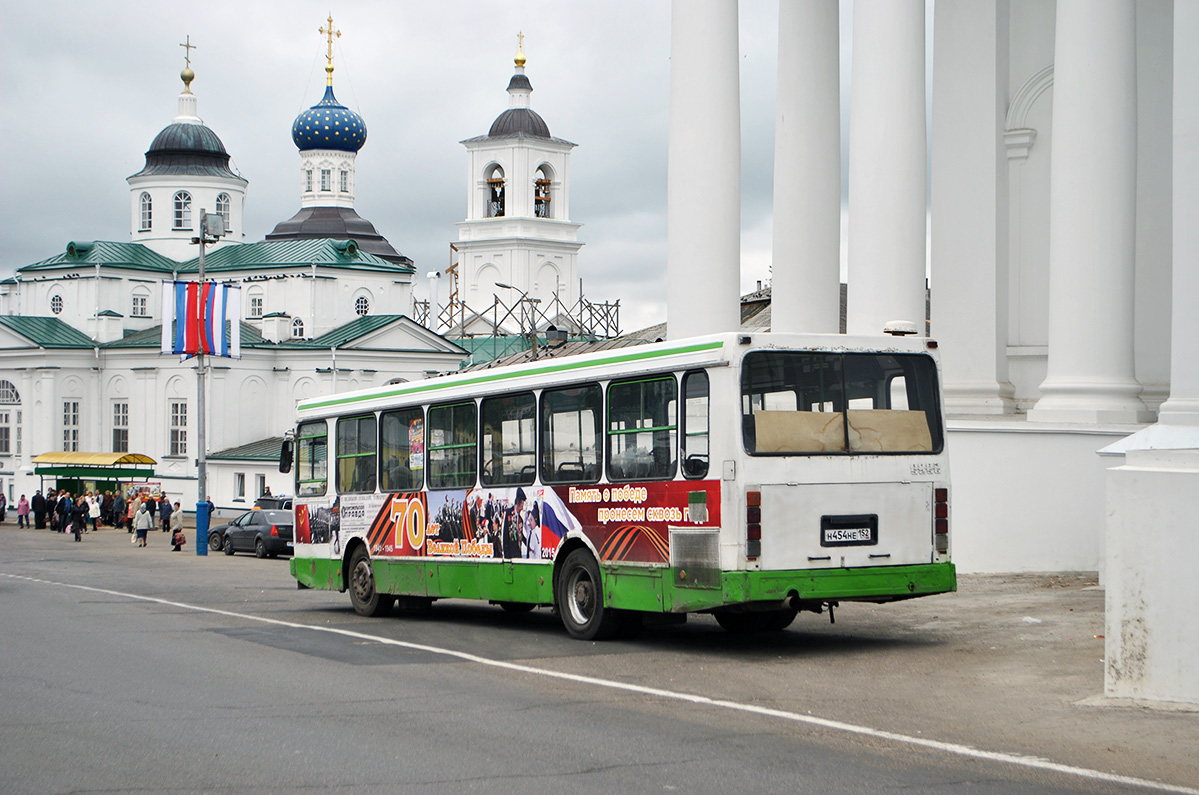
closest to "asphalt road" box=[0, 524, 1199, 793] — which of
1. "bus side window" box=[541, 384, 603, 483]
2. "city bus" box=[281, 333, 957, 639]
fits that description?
"city bus" box=[281, 333, 957, 639]

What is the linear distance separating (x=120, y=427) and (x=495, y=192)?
37.3m

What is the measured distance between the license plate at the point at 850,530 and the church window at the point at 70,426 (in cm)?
7081

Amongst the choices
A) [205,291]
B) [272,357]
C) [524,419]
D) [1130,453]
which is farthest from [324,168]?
[1130,453]

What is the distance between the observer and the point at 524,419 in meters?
15.6

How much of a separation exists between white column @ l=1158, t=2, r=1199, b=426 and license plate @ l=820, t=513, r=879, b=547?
307 centimetres

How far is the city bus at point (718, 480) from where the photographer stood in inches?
504

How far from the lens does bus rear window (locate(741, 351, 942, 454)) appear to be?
12.9 metres

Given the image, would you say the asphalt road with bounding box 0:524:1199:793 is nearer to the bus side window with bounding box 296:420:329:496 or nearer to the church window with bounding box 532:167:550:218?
the bus side window with bounding box 296:420:329:496

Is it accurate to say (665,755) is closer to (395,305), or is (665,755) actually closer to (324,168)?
(395,305)

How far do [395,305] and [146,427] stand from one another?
1552 cm

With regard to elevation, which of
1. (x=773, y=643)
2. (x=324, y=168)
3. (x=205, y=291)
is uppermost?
(x=324, y=168)

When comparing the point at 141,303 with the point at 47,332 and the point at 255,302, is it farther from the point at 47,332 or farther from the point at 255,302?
the point at 255,302

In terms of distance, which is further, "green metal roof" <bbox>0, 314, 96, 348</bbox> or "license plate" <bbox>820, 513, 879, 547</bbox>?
"green metal roof" <bbox>0, 314, 96, 348</bbox>

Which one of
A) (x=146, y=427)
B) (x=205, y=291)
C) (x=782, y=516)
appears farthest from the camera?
(x=146, y=427)
